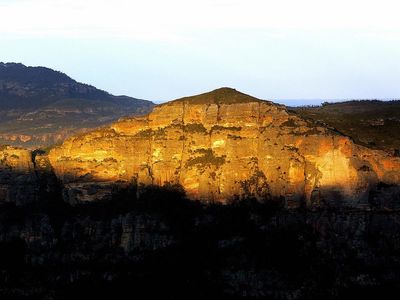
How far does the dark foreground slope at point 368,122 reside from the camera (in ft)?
265

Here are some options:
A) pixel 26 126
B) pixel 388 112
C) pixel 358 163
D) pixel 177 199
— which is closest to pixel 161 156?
pixel 177 199

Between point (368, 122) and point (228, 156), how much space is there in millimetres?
15148

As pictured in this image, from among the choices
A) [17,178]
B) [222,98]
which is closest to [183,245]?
[222,98]

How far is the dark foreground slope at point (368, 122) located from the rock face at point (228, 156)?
4.53 m

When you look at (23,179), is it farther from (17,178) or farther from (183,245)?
(183,245)

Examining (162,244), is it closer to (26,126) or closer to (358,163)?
(358,163)

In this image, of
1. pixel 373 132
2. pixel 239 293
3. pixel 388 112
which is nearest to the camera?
pixel 239 293

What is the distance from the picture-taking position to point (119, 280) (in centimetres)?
7456

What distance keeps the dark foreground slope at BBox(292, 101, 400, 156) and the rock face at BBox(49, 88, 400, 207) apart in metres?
4.53

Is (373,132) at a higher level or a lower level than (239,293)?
higher

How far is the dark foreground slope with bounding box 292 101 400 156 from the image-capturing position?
265ft

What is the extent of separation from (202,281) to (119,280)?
652 centimetres

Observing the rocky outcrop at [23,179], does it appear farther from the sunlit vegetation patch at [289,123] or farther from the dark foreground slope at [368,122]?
the dark foreground slope at [368,122]

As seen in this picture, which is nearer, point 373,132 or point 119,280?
point 119,280
